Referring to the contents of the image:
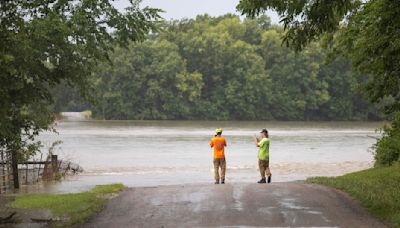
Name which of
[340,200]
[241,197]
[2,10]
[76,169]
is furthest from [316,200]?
[76,169]

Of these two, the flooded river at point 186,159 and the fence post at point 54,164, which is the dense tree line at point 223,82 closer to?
the flooded river at point 186,159

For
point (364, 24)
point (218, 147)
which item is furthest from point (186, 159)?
point (364, 24)

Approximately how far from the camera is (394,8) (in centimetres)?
1068

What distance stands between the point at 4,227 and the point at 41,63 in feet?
10.6

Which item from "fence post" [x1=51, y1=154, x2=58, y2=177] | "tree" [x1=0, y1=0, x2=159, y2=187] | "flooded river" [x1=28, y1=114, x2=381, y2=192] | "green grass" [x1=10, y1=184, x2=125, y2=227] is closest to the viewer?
"tree" [x1=0, y1=0, x2=159, y2=187]

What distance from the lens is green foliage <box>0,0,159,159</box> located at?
34.3ft

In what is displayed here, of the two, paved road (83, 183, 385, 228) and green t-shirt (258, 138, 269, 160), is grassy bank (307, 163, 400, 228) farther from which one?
green t-shirt (258, 138, 269, 160)

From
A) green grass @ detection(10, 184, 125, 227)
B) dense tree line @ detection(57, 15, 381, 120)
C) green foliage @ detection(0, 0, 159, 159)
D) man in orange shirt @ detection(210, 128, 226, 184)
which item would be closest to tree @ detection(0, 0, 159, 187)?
green foliage @ detection(0, 0, 159, 159)

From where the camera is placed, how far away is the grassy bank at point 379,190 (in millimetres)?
12102

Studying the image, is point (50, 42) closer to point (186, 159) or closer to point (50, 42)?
point (50, 42)

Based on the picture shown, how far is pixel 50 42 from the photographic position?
40.3ft

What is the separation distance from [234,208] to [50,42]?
4837mm

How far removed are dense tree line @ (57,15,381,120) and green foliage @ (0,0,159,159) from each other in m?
82.6

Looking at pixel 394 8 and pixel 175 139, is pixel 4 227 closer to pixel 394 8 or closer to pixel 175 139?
pixel 394 8
